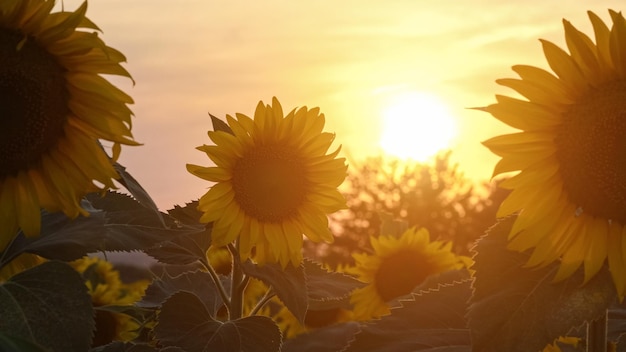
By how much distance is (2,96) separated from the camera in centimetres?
208

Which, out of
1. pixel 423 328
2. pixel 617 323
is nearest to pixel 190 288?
pixel 423 328

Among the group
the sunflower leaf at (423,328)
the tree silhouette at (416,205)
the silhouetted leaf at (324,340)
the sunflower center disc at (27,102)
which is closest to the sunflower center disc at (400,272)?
the silhouetted leaf at (324,340)

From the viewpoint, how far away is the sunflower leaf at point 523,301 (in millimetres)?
2000

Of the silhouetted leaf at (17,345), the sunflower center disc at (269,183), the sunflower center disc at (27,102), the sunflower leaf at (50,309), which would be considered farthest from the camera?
the sunflower center disc at (269,183)

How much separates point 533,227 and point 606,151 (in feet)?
0.85

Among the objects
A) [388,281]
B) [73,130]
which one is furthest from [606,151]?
[388,281]

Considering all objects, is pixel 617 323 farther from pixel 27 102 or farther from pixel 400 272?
pixel 400 272

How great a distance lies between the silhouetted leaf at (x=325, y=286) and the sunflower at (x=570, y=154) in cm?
81

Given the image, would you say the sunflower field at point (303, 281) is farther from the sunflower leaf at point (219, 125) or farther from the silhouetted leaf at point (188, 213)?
the sunflower leaf at point (219, 125)

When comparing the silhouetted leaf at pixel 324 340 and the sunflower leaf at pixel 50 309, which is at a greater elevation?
the sunflower leaf at pixel 50 309

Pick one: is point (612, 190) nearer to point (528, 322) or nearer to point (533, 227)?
point (533, 227)

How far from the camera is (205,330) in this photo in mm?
2582

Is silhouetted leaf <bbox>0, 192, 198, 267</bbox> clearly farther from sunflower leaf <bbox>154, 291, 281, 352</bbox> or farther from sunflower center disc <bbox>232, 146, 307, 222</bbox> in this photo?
sunflower center disc <bbox>232, 146, 307, 222</bbox>

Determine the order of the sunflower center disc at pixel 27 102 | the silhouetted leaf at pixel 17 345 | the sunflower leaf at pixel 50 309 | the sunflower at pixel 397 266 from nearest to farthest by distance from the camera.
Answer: the silhouetted leaf at pixel 17 345 < the sunflower leaf at pixel 50 309 < the sunflower center disc at pixel 27 102 < the sunflower at pixel 397 266
